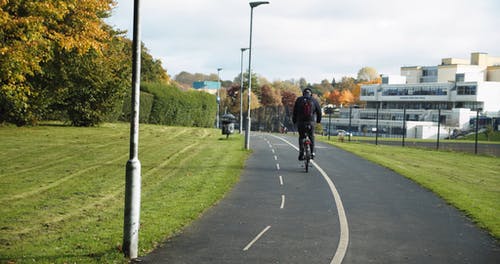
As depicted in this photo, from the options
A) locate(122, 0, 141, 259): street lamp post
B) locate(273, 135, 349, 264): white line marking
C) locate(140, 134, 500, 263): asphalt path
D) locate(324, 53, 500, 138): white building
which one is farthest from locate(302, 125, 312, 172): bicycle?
locate(324, 53, 500, 138): white building

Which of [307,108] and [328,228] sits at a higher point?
[307,108]

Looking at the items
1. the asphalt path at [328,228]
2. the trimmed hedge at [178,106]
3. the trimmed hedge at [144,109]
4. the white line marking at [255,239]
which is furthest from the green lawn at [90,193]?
the trimmed hedge at [178,106]

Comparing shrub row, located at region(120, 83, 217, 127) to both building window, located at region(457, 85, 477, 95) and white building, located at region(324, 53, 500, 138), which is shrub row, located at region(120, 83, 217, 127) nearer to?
white building, located at region(324, 53, 500, 138)

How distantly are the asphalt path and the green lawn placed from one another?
609 mm

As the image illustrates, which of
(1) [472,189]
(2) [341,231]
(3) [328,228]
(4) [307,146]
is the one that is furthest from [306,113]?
(2) [341,231]

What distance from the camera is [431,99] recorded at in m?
107

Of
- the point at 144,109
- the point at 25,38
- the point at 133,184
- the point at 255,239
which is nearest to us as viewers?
the point at 133,184

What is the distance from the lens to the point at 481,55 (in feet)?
408

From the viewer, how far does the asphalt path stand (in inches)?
292

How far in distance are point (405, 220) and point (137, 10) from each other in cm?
613

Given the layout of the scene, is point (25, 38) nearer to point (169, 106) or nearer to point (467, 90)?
point (169, 106)

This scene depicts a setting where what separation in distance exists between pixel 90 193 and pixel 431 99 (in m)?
102

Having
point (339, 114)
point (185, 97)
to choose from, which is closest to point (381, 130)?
point (339, 114)

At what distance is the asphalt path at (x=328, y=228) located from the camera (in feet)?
24.3
